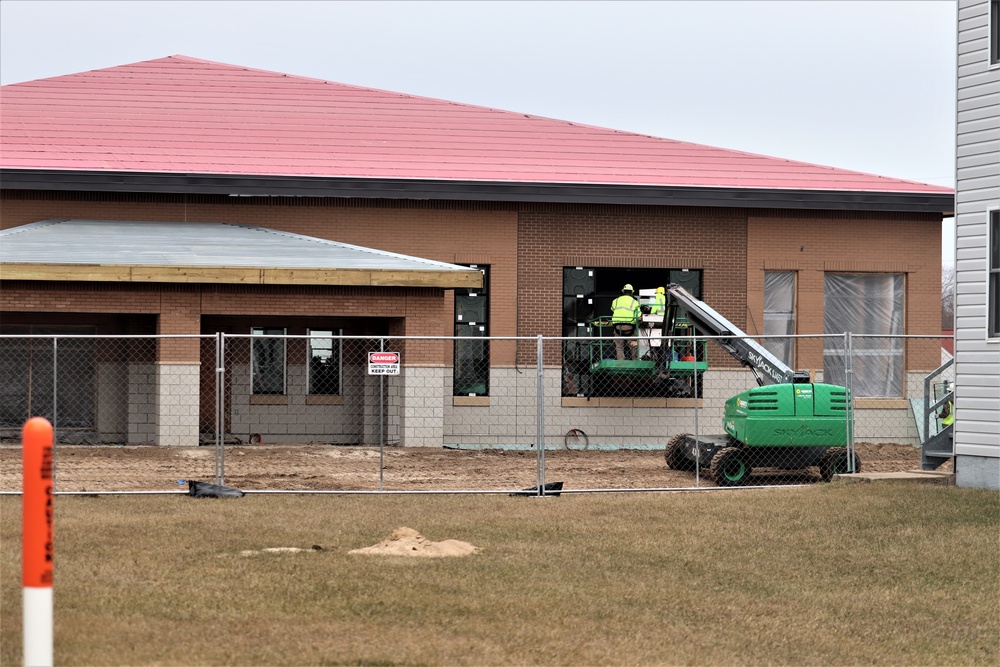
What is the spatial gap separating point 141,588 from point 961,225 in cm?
1212

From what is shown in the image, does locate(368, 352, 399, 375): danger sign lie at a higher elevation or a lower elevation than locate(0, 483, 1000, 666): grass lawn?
higher

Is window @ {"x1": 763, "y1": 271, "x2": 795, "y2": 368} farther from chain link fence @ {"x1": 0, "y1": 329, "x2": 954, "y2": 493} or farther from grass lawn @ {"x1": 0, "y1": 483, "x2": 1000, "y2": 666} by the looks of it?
grass lawn @ {"x1": 0, "y1": 483, "x2": 1000, "y2": 666}

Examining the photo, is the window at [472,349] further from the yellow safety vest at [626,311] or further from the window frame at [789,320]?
the window frame at [789,320]

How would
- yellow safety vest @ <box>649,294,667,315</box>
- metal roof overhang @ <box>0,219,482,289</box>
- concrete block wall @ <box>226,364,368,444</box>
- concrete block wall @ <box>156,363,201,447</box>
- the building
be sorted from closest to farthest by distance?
1. metal roof overhang @ <box>0,219,482,289</box>
2. concrete block wall @ <box>156,363,201,447</box>
3. the building
4. yellow safety vest @ <box>649,294,667,315</box>
5. concrete block wall @ <box>226,364,368,444</box>

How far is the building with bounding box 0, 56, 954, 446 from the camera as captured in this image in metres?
24.4

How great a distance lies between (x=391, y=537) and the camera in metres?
12.3

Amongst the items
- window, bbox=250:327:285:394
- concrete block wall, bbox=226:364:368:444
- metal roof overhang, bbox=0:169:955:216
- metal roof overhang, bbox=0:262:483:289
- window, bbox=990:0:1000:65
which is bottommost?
concrete block wall, bbox=226:364:368:444

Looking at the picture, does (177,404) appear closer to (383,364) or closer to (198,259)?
(198,259)

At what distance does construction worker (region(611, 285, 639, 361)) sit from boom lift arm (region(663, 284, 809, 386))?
0.67 metres

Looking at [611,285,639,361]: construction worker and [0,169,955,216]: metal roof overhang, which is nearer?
[611,285,639,361]: construction worker

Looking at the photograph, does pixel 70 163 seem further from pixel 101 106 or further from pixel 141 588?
pixel 141 588

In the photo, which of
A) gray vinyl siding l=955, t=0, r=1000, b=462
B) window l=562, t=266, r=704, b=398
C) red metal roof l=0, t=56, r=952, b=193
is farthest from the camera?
red metal roof l=0, t=56, r=952, b=193

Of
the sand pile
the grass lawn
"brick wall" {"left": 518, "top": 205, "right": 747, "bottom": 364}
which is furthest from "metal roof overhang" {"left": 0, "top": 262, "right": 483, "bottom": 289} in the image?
the sand pile

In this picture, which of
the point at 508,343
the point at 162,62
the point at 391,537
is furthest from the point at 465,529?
the point at 162,62
